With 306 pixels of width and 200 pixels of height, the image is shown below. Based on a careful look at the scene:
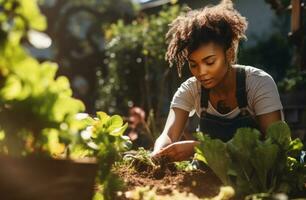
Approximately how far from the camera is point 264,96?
226 centimetres

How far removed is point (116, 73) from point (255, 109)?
7317 mm

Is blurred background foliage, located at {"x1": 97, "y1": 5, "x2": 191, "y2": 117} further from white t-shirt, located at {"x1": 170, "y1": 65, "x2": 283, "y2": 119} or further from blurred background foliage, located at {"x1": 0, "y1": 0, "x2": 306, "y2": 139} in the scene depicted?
white t-shirt, located at {"x1": 170, "y1": 65, "x2": 283, "y2": 119}

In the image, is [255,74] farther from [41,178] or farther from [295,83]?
[295,83]

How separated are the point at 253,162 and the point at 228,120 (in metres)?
1.30

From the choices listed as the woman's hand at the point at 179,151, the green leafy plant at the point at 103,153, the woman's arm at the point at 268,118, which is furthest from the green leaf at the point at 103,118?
the woman's arm at the point at 268,118

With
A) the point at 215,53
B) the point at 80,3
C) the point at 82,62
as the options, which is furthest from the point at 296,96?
the point at 80,3

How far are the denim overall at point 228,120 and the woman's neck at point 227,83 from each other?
1.2 inches

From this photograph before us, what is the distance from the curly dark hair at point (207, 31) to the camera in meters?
2.31

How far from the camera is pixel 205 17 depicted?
2361 millimetres

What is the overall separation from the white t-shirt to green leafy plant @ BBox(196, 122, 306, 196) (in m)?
0.97

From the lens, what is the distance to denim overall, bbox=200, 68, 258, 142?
94.8 inches

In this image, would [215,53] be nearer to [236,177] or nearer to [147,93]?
[236,177]

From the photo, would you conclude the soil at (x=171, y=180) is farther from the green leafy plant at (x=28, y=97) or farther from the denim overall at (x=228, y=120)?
the denim overall at (x=228, y=120)

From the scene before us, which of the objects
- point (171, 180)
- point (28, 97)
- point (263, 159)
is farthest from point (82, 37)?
point (28, 97)
